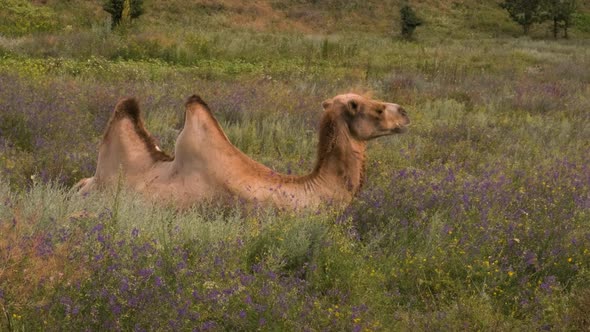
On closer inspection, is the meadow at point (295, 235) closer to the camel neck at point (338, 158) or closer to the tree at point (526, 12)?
the camel neck at point (338, 158)

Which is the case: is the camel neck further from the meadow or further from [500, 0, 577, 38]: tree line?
[500, 0, 577, 38]: tree line

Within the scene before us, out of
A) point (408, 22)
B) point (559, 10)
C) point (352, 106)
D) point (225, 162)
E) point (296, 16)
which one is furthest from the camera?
point (559, 10)

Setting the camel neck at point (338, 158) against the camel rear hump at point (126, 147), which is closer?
the camel neck at point (338, 158)


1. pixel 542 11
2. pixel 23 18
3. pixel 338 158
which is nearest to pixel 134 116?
pixel 338 158

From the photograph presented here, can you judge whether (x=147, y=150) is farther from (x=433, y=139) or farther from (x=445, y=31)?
(x=445, y=31)

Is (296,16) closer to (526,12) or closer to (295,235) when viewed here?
(526,12)

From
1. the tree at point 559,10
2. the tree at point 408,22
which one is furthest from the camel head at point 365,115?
the tree at point 559,10

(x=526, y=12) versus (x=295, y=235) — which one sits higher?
(x=526, y=12)

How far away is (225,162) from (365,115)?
1314 millimetres

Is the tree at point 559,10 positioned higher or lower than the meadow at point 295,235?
higher

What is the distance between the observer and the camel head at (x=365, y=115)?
20.2ft

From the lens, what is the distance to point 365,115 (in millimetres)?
6195

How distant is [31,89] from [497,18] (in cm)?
5044

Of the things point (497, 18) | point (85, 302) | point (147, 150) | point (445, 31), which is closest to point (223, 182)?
point (147, 150)
